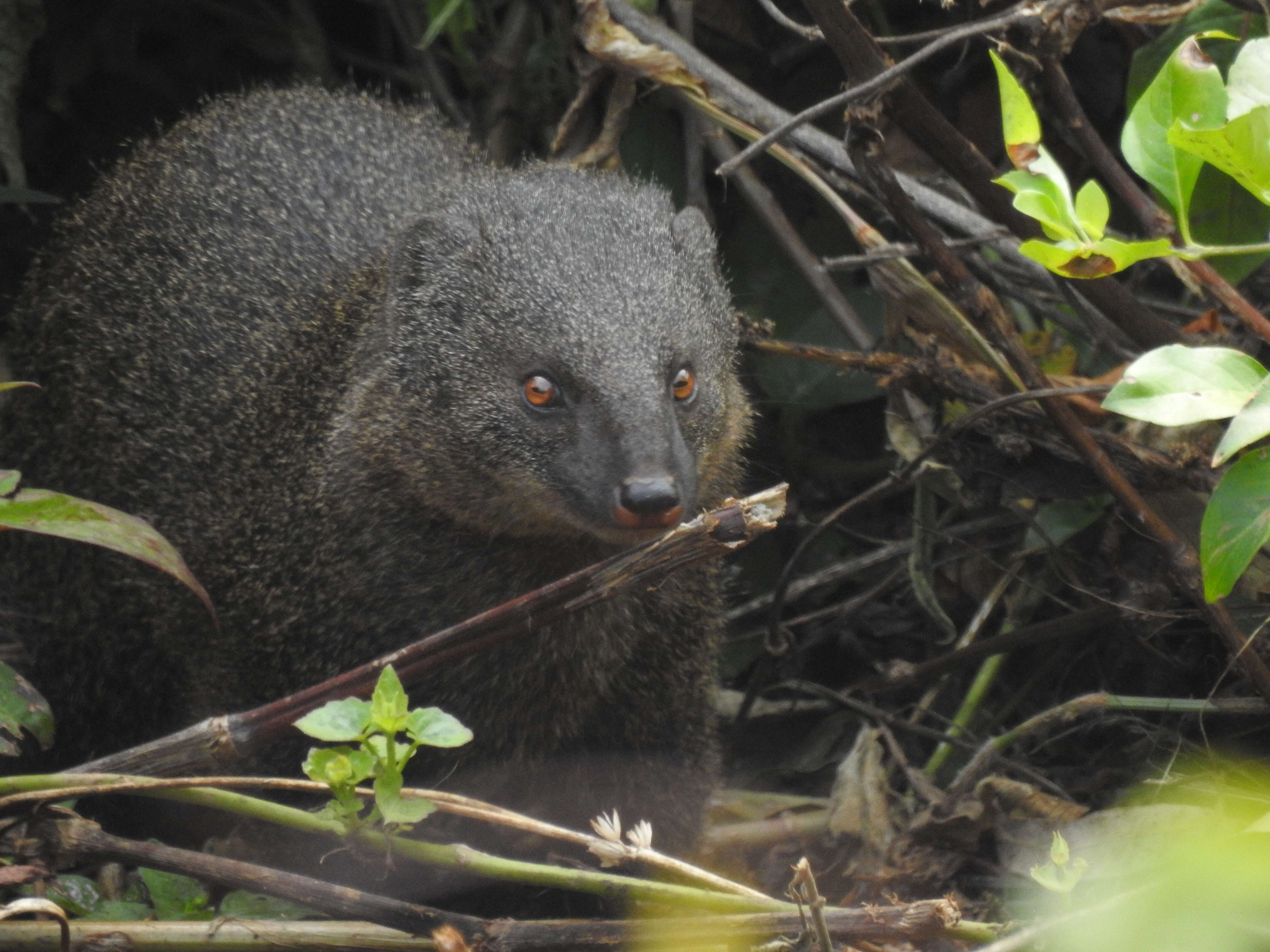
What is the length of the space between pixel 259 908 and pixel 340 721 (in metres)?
0.71

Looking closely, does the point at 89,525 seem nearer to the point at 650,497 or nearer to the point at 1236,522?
the point at 650,497

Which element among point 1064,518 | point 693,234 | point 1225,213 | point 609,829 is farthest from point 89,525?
point 1225,213

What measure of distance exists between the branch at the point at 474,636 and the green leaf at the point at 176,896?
38 cm

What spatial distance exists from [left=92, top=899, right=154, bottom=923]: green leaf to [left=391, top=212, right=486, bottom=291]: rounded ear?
128 cm

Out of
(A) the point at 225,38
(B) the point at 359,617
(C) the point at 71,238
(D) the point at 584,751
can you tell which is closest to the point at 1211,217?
(D) the point at 584,751

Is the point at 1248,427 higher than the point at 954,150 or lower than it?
lower

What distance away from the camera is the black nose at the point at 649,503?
7.18ft

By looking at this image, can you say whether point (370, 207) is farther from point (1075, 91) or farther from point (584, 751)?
point (1075, 91)

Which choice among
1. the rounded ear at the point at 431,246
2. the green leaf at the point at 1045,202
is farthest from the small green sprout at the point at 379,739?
the green leaf at the point at 1045,202

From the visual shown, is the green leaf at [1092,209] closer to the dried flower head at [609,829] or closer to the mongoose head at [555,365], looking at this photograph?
the mongoose head at [555,365]

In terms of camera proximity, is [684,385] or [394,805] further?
[684,385]

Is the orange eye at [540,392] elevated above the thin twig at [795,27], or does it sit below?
below

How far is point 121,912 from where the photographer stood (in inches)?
91.0

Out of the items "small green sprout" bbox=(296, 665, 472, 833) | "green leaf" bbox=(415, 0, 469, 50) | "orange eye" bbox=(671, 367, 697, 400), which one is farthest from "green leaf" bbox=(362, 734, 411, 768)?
"green leaf" bbox=(415, 0, 469, 50)
